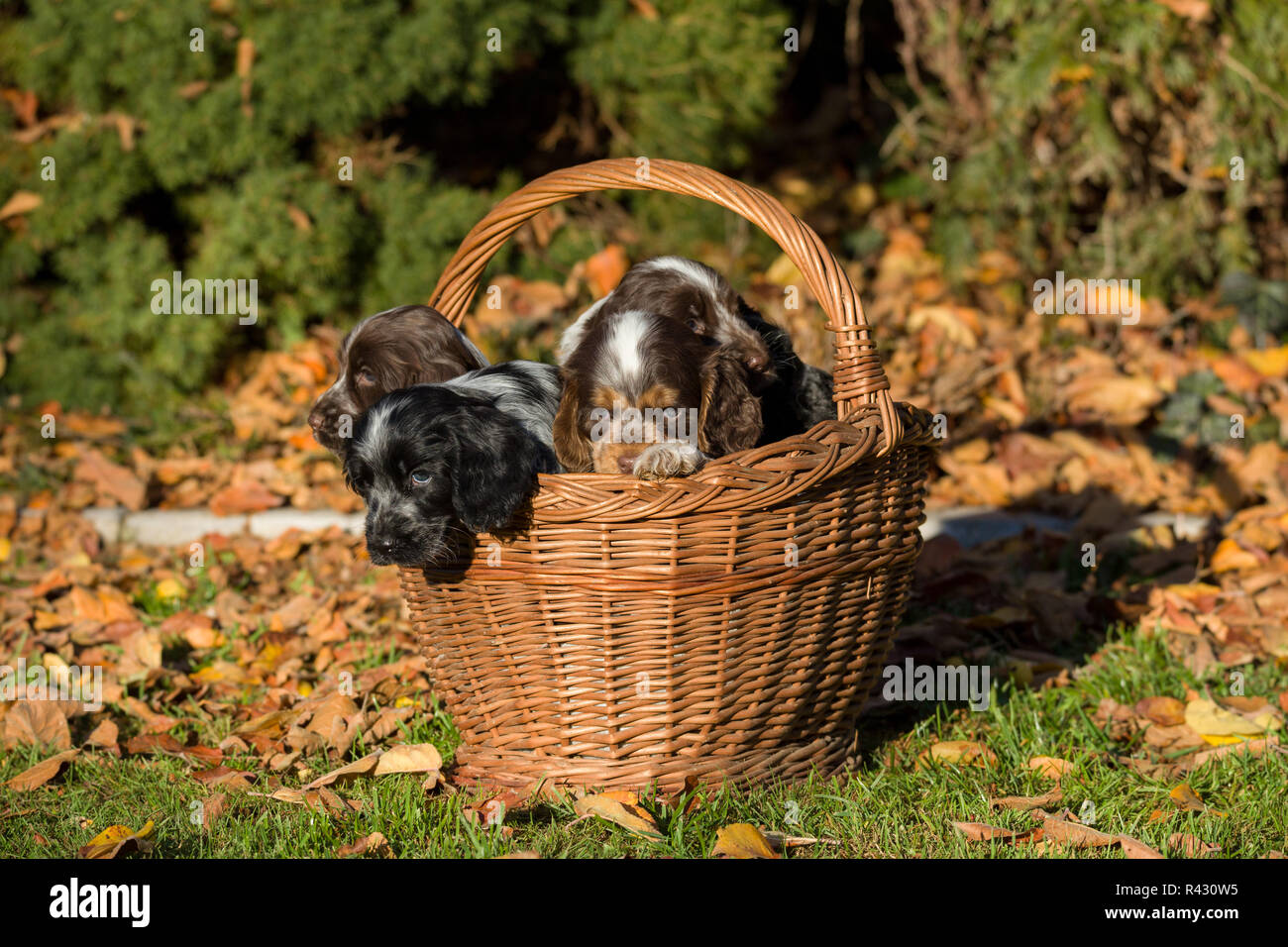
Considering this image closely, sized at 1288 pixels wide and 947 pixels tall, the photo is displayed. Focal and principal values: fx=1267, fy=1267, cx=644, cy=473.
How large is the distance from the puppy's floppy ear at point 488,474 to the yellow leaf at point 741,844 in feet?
3.12

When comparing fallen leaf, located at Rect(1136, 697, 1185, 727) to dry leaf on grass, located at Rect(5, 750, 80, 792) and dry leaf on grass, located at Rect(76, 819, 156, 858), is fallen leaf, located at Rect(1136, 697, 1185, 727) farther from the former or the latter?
dry leaf on grass, located at Rect(5, 750, 80, 792)

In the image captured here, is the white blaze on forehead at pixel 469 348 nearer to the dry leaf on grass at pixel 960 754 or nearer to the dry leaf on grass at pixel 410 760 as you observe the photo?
the dry leaf on grass at pixel 410 760

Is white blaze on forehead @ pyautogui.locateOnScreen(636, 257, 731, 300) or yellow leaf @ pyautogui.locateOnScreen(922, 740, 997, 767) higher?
white blaze on forehead @ pyautogui.locateOnScreen(636, 257, 731, 300)

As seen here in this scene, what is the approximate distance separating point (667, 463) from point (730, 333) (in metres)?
0.91

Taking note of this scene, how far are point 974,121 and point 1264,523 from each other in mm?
3163

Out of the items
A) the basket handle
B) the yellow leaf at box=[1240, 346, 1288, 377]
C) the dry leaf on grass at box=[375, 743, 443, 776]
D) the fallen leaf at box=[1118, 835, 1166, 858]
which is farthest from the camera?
the yellow leaf at box=[1240, 346, 1288, 377]

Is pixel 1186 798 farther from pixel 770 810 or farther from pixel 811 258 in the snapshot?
Result: pixel 811 258

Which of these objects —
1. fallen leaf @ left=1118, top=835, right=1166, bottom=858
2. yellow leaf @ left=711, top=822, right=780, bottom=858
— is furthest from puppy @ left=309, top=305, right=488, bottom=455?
fallen leaf @ left=1118, top=835, right=1166, bottom=858

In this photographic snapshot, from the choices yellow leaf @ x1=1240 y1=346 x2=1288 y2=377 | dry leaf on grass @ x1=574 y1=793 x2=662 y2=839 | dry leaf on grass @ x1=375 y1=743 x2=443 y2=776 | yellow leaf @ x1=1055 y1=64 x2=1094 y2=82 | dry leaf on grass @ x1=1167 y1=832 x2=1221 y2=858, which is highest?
yellow leaf @ x1=1055 y1=64 x2=1094 y2=82

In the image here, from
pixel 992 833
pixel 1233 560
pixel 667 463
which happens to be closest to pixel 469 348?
pixel 667 463

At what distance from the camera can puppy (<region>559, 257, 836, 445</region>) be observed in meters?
3.96

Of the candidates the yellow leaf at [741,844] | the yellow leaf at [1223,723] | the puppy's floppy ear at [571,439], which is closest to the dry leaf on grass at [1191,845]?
the yellow leaf at [1223,723]

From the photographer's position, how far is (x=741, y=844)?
10.2 ft
